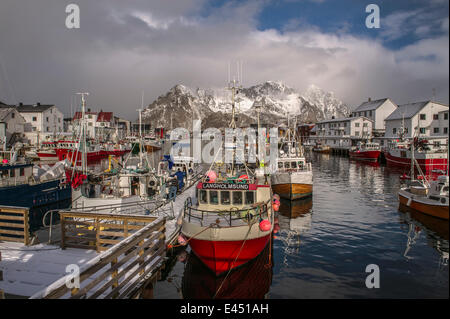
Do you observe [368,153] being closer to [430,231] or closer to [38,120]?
[430,231]

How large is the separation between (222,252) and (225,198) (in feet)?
11.4

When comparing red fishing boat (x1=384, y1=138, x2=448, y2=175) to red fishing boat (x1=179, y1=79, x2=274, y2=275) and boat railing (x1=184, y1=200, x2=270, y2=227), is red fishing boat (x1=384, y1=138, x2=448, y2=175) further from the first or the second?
red fishing boat (x1=179, y1=79, x2=274, y2=275)

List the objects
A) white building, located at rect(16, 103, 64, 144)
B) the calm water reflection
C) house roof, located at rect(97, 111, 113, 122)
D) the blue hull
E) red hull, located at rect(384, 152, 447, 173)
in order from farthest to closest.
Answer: house roof, located at rect(97, 111, 113, 122), white building, located at rect(16, 103, 64, 144), red hull, located at rect(384, 152, 447, 173), the blue hull, the calm water reflection

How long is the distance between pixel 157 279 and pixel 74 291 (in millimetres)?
6856

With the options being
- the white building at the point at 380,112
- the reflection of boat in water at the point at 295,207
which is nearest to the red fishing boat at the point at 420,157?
the reflection of boat in water at the point at 295,207

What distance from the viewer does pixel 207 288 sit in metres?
14.5

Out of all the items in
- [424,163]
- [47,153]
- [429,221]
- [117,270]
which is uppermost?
[47,153]

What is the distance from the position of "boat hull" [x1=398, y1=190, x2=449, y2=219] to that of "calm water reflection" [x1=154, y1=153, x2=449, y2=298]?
696 mm

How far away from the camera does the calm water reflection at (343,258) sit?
14.3m

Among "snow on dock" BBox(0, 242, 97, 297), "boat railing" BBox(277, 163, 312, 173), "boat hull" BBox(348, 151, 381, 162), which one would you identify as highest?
"boat hull" BBox(348, 151, 381, 162)

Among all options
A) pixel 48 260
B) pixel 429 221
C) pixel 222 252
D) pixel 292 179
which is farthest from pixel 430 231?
pixel 48 260

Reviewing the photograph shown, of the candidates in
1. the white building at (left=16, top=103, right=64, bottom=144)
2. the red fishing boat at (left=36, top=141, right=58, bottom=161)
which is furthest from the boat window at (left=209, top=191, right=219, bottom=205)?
the white building at (left=16, top=103, right=64, bottom=144)

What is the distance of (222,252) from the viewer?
49.0 ft

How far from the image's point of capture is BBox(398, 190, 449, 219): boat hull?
23.3 meters
